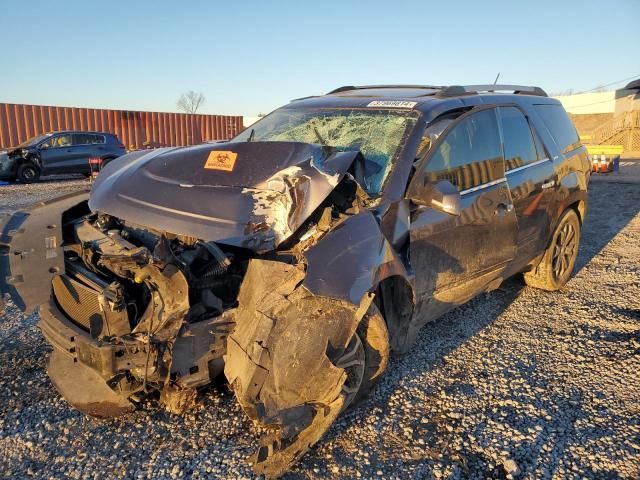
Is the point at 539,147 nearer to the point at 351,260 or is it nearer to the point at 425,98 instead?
the point at 425,98

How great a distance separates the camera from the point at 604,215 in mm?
9172

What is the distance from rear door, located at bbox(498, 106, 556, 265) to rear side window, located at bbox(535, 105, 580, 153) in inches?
15.7

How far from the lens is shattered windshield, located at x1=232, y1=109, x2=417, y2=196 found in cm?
316

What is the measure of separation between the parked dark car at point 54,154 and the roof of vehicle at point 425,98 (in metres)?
13.3

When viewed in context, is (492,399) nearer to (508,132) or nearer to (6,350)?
(508,132)

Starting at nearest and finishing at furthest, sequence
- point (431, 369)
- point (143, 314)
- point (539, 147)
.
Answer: point (143, 314), point (431, 369), point (539, 147)

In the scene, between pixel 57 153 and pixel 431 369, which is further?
pixel 57 153

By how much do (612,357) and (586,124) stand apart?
1576 inches

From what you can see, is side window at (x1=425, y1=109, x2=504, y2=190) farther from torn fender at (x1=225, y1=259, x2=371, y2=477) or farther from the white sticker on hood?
torn fender at (x1=225, y1=259, x2=371, y2=477)

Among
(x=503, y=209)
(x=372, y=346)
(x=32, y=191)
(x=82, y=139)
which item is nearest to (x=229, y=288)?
(x=372, y=346)

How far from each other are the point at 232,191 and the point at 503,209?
7.03 feet

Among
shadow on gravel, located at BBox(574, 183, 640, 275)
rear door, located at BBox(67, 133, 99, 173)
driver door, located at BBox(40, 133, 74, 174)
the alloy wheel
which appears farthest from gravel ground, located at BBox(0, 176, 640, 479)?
rear door, located at BBox(67, 133, 99, 173)

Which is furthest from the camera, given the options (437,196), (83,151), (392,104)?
(83,151)

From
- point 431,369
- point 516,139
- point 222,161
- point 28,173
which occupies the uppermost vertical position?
point 516,139
